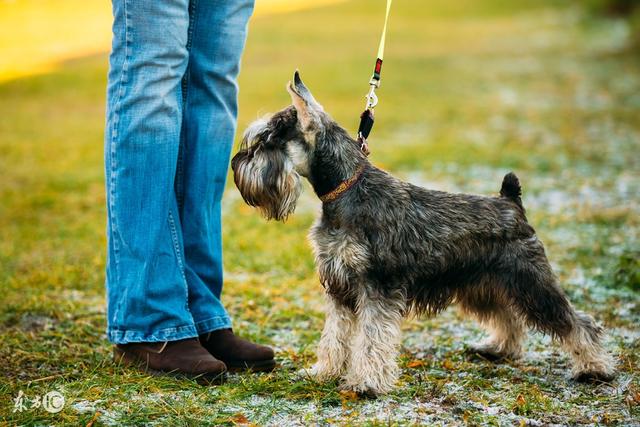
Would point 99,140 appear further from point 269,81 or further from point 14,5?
point 14,5

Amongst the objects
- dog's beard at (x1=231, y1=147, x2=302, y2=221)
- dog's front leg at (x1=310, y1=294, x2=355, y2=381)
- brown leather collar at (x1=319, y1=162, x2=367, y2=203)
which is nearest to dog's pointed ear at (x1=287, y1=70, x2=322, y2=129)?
dog's beard at (x1=231, y1=147, x2=302, y2=221)

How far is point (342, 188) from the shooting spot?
388 centimetres

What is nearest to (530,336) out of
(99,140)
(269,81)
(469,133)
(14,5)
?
(469,133)

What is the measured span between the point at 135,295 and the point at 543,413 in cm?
204

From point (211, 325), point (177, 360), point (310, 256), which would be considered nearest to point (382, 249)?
point (211, 325)

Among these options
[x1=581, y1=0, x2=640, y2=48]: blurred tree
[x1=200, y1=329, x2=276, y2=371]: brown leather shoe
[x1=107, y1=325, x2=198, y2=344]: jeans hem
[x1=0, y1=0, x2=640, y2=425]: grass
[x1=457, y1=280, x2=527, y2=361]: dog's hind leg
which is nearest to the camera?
[x1=0, y1=0, x2=640, y2=425]: grass

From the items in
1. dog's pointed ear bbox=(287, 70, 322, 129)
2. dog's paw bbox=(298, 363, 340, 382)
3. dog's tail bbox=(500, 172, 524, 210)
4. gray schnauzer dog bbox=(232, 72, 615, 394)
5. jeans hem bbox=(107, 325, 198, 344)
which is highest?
dog's pointed ear bbox=(287, 70, 322, 129)

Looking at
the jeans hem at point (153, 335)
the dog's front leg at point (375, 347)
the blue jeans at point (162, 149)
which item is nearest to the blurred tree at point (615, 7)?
the blue jeans at point (162, 149)

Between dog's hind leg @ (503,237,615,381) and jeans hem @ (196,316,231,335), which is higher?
dog's hind leg @ (503,237,615,381)

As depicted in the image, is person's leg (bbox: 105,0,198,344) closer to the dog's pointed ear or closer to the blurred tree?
the dog's pointed ear

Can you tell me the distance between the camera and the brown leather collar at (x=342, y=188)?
153 inches

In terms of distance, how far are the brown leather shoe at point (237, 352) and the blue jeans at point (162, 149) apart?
7 cm

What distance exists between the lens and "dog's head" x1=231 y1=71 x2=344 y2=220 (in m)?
3.88

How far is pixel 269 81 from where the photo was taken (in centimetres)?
1736
